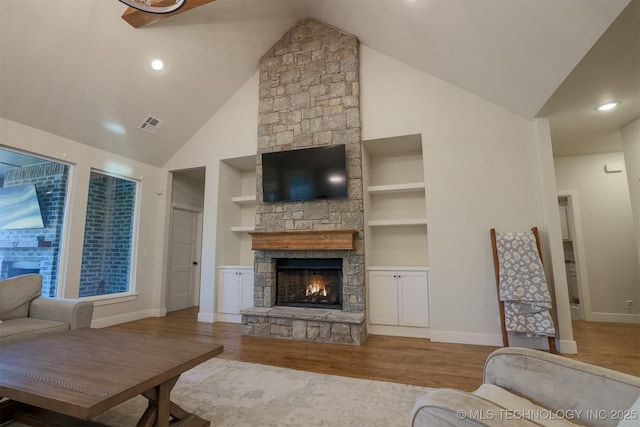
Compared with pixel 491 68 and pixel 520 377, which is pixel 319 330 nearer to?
pixel 520 377

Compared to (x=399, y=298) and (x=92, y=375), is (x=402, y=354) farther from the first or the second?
(x=92, y=375)

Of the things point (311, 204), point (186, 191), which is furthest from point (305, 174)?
point (186, 191)

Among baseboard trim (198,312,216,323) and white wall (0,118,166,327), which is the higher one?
white wall (0,118,166,327)

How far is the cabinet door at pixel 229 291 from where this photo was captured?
467 centimetres

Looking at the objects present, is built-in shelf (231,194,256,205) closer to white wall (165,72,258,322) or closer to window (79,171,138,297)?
white wall (165,72,258,322)

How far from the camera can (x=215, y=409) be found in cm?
202

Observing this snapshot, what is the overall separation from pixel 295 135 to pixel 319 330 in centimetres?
278

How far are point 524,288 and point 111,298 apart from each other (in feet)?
18.3

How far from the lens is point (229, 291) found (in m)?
4.73

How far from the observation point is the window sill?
14.0 feet

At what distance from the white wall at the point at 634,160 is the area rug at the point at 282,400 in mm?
3733

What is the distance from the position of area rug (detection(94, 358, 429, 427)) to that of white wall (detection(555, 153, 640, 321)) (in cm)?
406

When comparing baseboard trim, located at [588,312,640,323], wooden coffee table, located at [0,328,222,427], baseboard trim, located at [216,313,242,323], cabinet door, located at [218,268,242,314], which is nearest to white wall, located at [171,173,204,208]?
cabinet door, located at [218,268,242,314]

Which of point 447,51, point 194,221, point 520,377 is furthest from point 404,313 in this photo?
point 194,221
